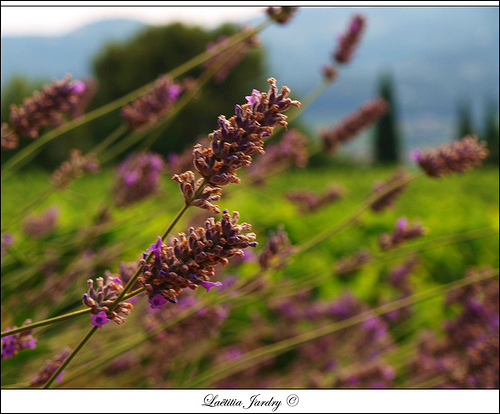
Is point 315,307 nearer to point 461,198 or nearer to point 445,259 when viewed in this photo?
point 445,259

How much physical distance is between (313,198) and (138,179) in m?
0.79

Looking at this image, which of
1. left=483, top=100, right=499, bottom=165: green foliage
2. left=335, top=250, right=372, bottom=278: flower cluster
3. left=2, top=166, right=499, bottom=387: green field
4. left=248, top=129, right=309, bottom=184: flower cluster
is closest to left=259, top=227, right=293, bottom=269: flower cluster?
left=2, top=166, right=499, bottom=387: green field

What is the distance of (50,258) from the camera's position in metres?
1.09

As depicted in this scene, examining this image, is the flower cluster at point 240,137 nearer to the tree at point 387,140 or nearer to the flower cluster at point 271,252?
the flower cluster at point 271,252

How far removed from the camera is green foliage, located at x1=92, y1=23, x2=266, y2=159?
11.4 metres

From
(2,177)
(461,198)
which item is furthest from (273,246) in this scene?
(461,198)

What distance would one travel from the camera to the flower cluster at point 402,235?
95cm

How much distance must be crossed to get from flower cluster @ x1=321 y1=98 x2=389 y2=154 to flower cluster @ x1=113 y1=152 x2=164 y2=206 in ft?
1.80

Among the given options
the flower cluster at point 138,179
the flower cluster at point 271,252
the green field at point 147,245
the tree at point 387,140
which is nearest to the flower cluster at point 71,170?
the green field at point 147,245

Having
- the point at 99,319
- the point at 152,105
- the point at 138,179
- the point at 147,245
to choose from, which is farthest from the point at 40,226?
the point at 99,319

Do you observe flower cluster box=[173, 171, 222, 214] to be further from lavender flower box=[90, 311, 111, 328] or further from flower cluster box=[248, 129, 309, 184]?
flower cluster box=[248, 129, 309, 184]

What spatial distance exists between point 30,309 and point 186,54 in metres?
11.6

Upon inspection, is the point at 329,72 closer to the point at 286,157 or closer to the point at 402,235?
the point at 286,157

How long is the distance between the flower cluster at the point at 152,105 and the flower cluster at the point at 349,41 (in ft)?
1.86
